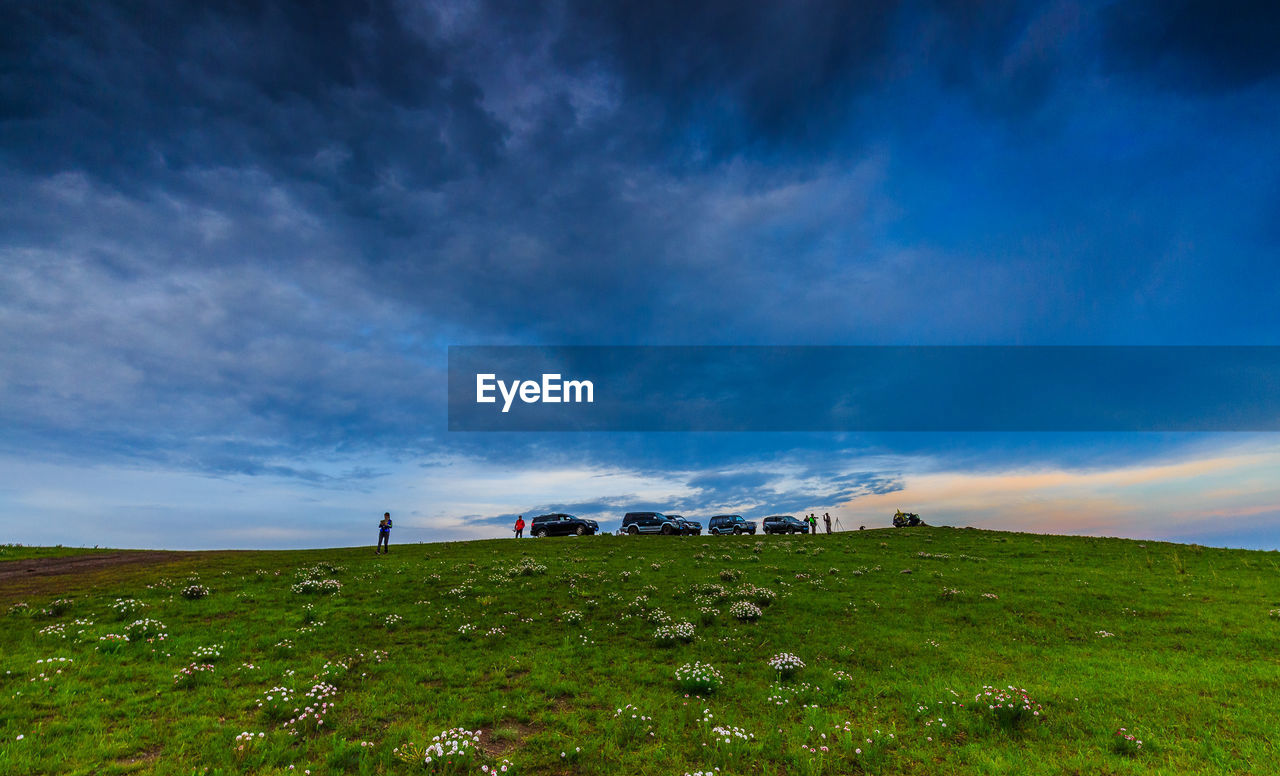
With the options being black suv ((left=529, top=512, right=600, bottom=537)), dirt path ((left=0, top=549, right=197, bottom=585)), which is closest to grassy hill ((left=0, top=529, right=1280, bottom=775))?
dirt path ((left=0, top=549, right=197, bottom=585))

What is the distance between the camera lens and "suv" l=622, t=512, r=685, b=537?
56750 millimetres

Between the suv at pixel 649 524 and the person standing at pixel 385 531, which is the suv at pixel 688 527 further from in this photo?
the person standing at pixel 385 531

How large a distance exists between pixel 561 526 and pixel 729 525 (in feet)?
Answer: 66.2

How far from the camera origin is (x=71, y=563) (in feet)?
101

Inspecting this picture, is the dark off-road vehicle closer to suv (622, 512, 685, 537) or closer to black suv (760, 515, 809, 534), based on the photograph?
black suv (760, 515, 809, 534)

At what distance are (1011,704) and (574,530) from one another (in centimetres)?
4693

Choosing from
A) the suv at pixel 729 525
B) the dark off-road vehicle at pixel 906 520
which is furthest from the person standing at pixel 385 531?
the dark off-road vehicle at pixel 906 520

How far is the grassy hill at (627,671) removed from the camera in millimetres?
9789

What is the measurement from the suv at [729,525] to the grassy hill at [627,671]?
3468 cm

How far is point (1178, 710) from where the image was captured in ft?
38.8

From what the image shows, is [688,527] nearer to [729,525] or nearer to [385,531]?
[729,525]

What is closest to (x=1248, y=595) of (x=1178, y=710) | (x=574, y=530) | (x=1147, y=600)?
(x=1147, y=600)

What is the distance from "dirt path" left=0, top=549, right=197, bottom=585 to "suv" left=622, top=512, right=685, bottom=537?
37171 mm

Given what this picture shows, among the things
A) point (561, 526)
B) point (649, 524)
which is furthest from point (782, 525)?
point (561, 526)
